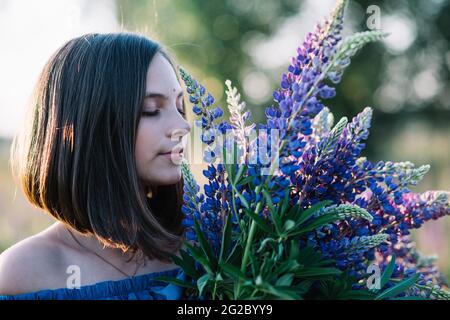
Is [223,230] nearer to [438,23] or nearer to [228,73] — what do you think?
[228,73]

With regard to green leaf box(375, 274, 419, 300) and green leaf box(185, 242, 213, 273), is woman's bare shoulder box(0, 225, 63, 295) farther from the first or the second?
green leaf box(375, 274, 419, 300)

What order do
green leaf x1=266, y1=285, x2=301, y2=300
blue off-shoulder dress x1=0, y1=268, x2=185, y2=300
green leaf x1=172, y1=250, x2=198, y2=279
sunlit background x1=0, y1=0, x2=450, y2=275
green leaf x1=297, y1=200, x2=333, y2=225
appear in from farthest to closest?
sunlit background x1=0, y1=0, x2=450, y2=275, blue off-shoulder dress x1=0, y1=268, x2=185, y2=300, green leaf x1=172, y1=250, x2=198, y2=279, green leaf x1=297, y1=200, x2=333, y2=225, green leaf x1=266, y1=285, x2=301, y2=300

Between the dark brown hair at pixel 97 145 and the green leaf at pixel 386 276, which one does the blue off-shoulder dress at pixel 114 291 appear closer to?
the dark brown hair at pixel 97 145

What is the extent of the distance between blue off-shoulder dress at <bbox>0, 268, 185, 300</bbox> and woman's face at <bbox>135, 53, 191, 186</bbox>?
10.9 inches

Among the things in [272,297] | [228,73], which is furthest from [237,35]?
[272,297]

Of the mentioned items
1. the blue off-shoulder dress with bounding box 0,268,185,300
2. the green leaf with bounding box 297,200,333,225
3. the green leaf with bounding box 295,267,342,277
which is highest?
the green leaf with bounding box 297,200,333,225

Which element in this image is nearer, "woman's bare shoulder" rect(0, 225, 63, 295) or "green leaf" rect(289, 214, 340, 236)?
"green leaf" rect(289, 214, 340, 236)

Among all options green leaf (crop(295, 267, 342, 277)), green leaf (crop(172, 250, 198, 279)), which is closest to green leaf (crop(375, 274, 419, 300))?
green leaf (crop(295, 267, 342, 277))

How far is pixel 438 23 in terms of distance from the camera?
33.9ft

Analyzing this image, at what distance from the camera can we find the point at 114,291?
4.93ft

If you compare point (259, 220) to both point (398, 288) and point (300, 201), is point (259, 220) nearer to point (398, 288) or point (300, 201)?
point (300, 201)

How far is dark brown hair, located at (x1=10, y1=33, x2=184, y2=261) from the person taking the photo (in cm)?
150

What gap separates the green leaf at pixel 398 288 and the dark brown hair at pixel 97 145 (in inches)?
25.0

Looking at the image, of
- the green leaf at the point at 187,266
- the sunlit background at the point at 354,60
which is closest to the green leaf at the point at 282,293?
the green leaf at the point at 187,266
